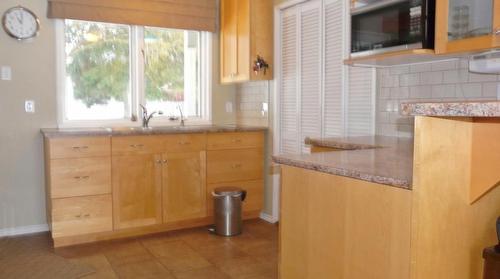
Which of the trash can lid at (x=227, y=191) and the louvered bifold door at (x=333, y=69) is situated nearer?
the louvered bifold door at (x=333, y=69)

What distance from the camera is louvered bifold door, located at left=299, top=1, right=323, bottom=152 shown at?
3.56 metres

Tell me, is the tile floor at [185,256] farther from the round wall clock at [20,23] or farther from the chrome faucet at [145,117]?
the round wall clock at [20,23]

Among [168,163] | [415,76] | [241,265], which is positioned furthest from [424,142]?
[168,163]

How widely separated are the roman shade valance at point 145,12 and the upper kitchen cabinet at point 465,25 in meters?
2.61

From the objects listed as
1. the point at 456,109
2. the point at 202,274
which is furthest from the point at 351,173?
the point at 202,274

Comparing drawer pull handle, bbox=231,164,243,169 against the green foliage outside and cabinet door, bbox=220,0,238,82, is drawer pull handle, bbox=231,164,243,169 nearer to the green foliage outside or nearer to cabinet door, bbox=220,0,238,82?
cabinet door, bbox=220,0,238,82

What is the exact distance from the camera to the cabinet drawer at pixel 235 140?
12.8 ft

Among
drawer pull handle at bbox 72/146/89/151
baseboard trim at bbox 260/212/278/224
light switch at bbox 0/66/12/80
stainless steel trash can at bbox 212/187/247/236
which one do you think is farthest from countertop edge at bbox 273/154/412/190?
light switch at bbox 0/66/12/80

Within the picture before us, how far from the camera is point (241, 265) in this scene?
3.03m

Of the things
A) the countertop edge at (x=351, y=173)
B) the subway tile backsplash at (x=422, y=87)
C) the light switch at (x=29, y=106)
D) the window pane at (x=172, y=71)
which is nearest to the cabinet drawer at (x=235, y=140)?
the window pane at (x=172, y=71)

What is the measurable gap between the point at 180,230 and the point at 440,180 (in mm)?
2903

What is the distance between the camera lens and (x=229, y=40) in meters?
4.29

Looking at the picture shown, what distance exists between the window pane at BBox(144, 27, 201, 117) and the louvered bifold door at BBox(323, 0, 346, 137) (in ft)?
5.32

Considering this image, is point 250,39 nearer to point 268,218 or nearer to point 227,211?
point 227,211
